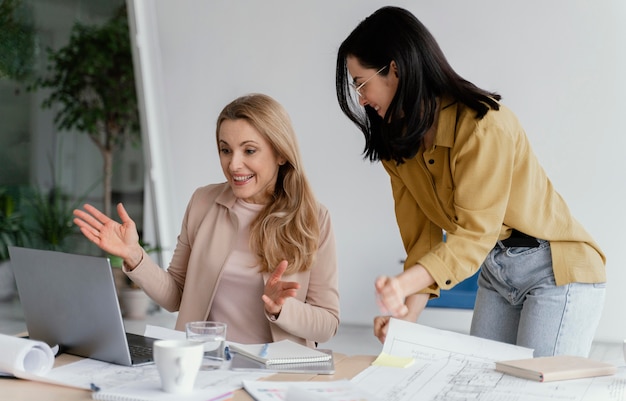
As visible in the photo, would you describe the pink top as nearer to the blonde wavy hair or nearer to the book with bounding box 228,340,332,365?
the blonde wavy hair

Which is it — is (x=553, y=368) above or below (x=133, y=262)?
below

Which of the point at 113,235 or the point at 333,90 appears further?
the point at 333,90

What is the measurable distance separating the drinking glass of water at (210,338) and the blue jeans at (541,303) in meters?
0.81

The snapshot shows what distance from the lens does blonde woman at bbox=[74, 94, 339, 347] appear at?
7.28ft

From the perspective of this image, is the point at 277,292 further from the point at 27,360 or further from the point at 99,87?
the point at 99,87

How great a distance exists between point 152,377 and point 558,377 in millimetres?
820

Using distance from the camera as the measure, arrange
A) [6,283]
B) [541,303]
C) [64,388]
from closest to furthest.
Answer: [64,388] → [541,303] → [6,283]

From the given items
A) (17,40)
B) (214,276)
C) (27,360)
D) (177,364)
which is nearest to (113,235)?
(214,276)

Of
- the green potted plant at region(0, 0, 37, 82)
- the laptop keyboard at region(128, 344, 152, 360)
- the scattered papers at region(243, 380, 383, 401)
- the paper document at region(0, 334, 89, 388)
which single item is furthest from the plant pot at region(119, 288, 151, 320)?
the scattered papers at region(243, 380, 383, 401)

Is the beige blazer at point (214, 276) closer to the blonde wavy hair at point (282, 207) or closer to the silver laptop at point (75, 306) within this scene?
the blonde wavy hair at point (282, 207)

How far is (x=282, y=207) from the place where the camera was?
7.62 ft

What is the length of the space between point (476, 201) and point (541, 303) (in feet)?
1.16

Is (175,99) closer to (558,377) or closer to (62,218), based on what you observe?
(62,218)

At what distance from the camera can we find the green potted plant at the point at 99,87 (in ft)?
16.5
